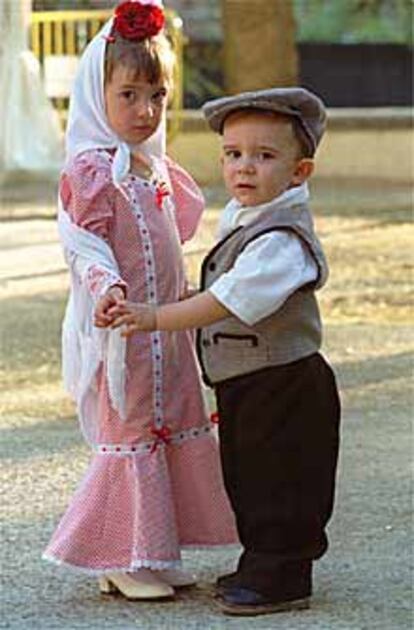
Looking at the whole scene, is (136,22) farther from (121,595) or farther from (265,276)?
(121,595)

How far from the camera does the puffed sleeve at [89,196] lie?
4.85 metres

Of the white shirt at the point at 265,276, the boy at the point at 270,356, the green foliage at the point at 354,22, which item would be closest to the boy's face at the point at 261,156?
the boy at the point at 270,356

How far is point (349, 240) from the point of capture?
1363cm

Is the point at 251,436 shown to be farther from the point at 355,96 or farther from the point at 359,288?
the point at 355,96

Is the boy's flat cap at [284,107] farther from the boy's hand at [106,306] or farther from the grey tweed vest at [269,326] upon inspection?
the boy's hand at [106,306]

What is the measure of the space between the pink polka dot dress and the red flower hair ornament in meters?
0.29

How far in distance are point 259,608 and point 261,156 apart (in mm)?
1063

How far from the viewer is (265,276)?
4613 millimetres

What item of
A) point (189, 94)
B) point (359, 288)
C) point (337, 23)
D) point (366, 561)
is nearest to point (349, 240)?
point (359, 288)

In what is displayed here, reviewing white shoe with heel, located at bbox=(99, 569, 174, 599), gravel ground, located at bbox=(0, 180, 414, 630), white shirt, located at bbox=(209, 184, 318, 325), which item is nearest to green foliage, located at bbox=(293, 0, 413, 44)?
gravel ground, located at bbox=(0, 180, 414, 630)

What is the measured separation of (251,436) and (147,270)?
0.49 meters

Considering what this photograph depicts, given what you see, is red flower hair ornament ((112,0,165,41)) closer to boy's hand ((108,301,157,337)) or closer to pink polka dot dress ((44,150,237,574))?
pink polka dot dress ((44,150,237,574))

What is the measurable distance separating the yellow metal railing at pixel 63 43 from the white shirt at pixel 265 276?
1282cm

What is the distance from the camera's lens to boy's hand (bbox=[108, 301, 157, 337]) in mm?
4605
